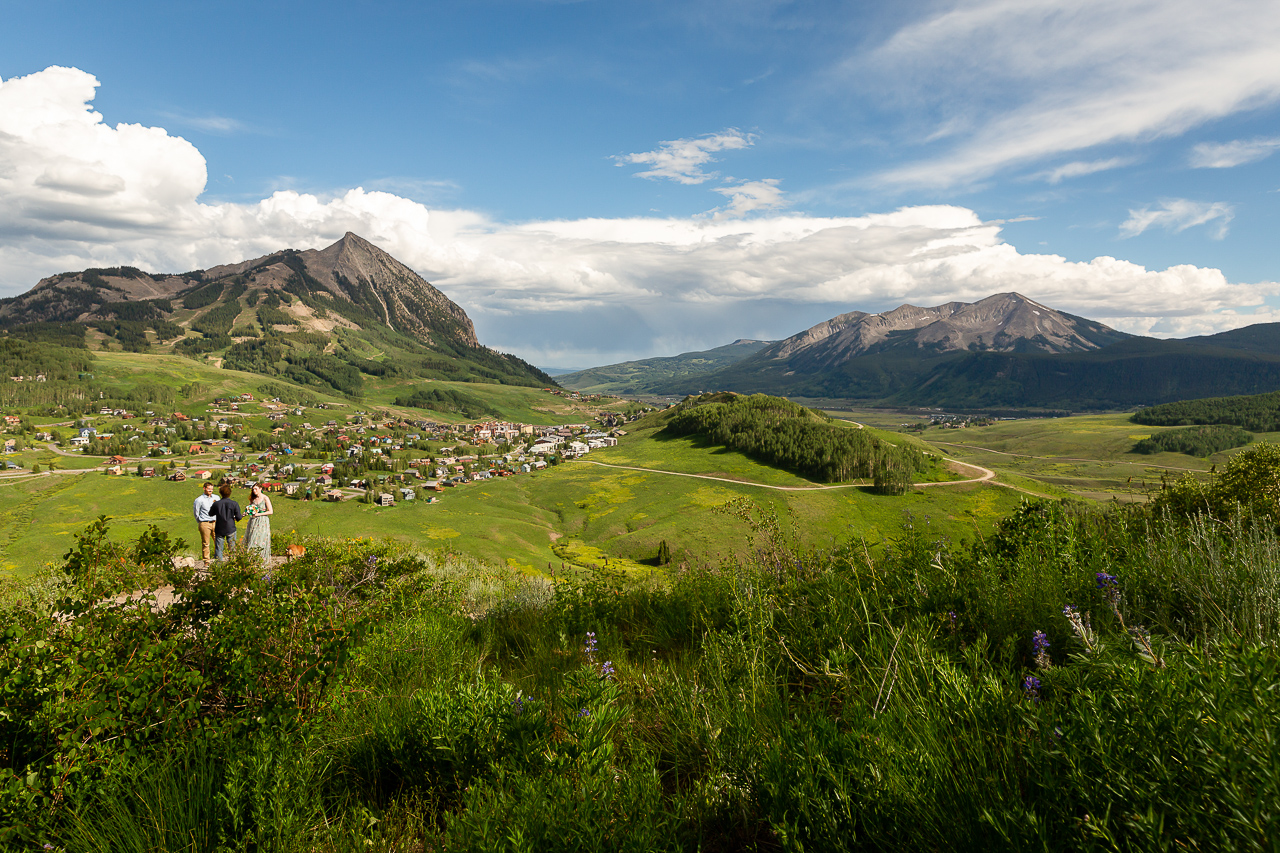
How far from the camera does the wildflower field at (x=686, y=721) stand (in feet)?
6.39

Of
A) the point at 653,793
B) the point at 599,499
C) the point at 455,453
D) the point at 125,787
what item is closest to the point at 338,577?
the point at 125,787

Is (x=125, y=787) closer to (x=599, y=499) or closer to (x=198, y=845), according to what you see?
(x=198, y=845)

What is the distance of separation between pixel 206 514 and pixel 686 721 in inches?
625

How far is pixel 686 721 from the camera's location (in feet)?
12.0

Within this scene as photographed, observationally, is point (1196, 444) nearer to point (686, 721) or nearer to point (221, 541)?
point (686, 721)

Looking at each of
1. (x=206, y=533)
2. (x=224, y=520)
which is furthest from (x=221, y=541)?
(x=206, y=533)

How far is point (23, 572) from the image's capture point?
162 ft

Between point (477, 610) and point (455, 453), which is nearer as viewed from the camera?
point (477, 610)

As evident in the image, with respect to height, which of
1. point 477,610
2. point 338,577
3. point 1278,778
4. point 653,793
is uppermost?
point 1278,778

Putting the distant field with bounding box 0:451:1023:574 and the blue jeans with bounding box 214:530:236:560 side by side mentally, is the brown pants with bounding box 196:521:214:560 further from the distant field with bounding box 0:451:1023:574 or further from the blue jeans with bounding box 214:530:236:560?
the distant field with bounding box 0:451:1023:574

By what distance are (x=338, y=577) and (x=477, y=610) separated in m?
2.43

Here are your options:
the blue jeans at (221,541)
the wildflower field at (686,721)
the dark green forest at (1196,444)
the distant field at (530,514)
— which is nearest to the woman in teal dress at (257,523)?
the blue jeans at (221,541)

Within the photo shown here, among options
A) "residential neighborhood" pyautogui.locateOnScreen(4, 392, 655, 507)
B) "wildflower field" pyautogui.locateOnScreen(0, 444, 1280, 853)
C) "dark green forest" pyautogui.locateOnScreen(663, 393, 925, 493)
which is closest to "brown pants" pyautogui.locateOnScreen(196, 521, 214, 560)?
"wildflower field" pyautogui.locateOnScreen(0, 444, 1280, 853)

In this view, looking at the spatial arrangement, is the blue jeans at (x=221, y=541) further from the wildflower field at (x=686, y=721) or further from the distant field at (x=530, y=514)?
the distant field at (x=530, y=514)
